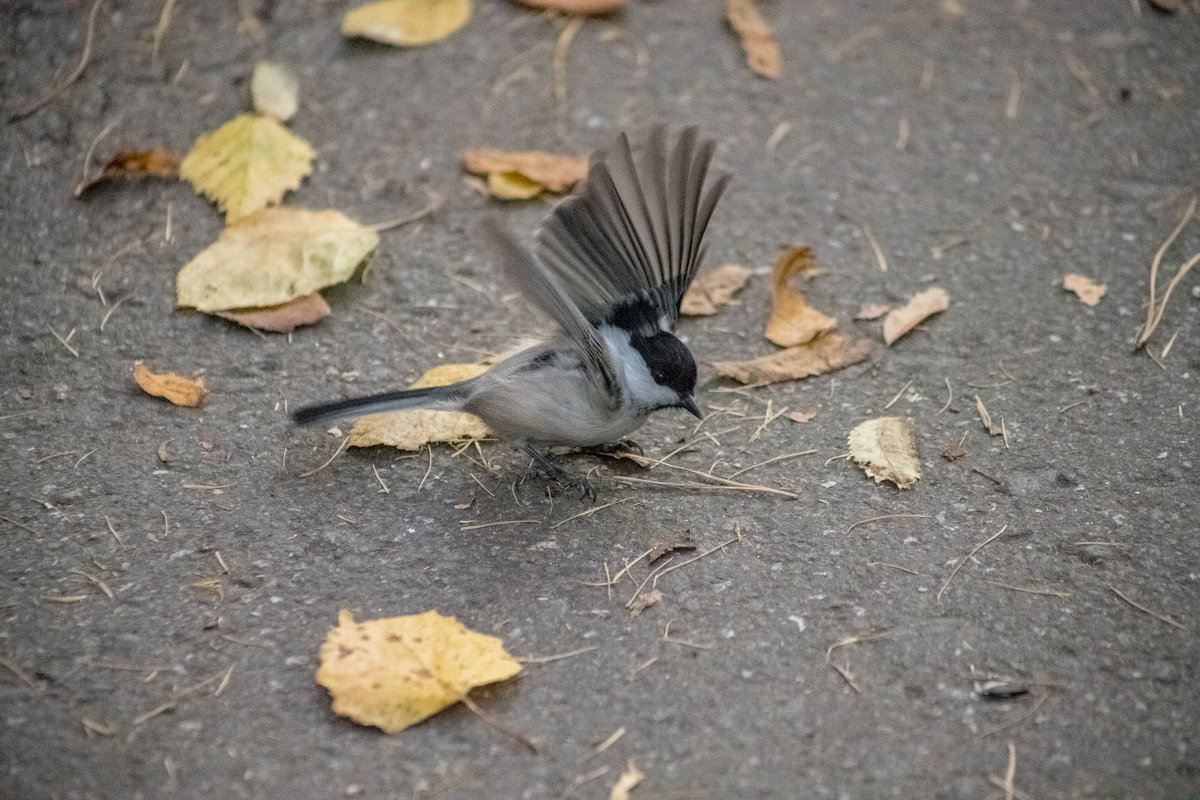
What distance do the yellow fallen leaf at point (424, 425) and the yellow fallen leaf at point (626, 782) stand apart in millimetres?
1210

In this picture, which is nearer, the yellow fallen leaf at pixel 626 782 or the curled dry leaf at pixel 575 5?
the yellow fallen leaf at pixel 626 782

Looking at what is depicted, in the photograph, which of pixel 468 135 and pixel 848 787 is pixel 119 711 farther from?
pixel 468 135

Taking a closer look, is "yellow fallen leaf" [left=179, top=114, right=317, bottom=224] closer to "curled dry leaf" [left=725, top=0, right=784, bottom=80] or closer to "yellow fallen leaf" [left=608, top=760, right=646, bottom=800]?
"curled dry leaf" [left=725, top=0, right=784, bottom=80]

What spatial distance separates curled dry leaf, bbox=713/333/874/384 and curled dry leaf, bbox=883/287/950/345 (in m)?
0.09

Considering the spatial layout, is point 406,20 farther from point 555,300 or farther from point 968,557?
point 968,557

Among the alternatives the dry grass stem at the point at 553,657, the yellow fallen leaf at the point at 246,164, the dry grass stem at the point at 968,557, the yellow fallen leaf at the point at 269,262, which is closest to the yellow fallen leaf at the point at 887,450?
the dry grass stem at the point at 968,557

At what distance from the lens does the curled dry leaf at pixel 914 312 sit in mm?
3531

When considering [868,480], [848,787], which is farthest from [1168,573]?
[848,787]

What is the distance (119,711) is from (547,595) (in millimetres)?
979

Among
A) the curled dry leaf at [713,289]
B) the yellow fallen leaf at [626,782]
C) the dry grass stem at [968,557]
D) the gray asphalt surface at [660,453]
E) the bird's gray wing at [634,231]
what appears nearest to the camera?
the yellow fallen leaf at [626,782]

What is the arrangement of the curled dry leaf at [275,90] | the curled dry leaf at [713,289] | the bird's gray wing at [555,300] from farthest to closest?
1. the curled dry leaf at [275,90]
2. the curled dry leaf at [713,289]
3. the bird's gray wing at [555,300]

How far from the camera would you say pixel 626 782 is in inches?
85.0

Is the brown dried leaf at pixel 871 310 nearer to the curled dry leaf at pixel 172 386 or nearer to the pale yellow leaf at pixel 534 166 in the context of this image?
the pale yellow leaf at pixel 534 166

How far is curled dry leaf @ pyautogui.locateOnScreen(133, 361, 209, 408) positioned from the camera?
3186mm
